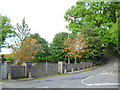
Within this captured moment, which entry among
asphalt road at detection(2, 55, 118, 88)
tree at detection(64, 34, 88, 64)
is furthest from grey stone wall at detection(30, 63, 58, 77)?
tree at detection(64, 34, 88, 64)

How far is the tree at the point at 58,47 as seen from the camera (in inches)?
998

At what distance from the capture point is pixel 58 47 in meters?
25.9

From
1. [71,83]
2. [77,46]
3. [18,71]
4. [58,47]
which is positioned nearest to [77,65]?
[77,46]

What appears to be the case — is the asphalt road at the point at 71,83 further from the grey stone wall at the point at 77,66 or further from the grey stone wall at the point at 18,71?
the grey stone wall at the point at 77,66

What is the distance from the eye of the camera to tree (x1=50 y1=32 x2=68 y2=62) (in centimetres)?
2536

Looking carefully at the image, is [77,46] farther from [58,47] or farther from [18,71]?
[18,71]

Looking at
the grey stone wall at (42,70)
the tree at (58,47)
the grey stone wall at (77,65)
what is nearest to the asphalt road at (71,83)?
the grey stone wall at (42,70)

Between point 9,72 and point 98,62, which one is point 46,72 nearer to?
point 9,72

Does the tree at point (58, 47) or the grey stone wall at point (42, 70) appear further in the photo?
the tree at point (58, 47)

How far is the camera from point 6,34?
98.8 feet

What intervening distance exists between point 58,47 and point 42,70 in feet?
37.7

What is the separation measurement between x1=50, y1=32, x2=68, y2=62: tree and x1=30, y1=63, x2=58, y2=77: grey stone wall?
8.62 meters

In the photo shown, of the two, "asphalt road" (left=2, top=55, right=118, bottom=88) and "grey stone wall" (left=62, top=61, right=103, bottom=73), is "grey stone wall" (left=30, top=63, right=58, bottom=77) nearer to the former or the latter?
"grey stone wall" (left=62, top=61, right=103, bottom=73)

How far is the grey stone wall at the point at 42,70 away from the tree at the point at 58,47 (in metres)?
8.62
